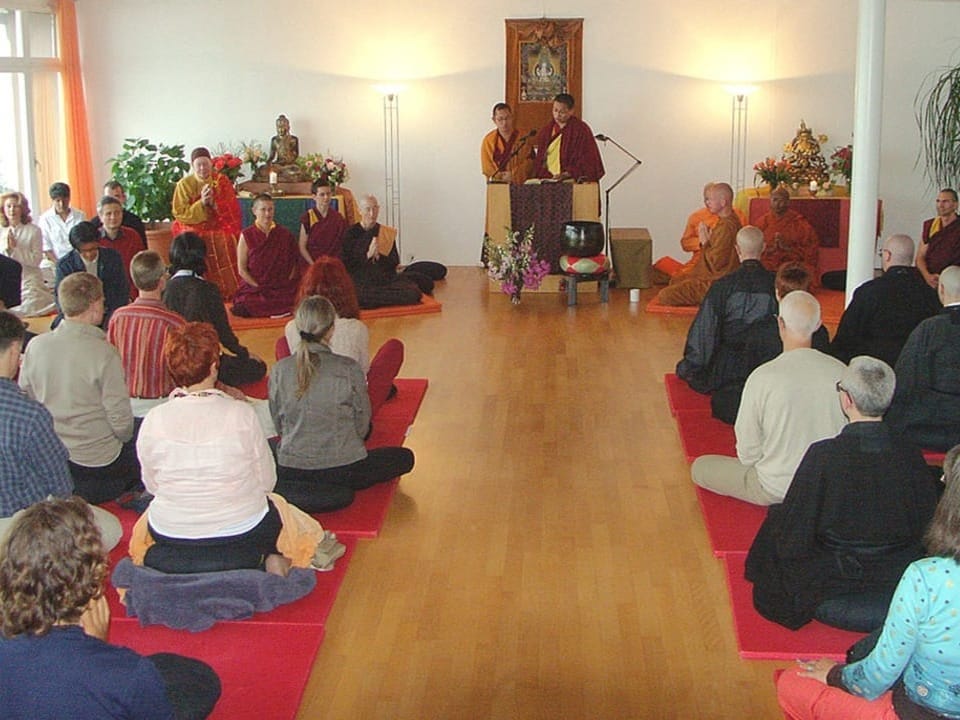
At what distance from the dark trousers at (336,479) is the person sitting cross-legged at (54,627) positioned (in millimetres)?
2432

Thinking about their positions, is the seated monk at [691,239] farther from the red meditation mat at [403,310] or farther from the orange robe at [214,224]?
the orange robe at [214,224]

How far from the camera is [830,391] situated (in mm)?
4570

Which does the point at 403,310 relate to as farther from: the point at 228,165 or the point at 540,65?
the point at 540,65

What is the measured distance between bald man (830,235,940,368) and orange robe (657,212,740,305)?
10.6 feet

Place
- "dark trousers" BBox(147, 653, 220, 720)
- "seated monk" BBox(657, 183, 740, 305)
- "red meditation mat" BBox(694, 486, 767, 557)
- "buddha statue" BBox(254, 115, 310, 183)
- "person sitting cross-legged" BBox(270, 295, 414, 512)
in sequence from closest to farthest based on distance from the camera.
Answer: "dark trousers" BBox(147, 653, 220, 720), "red meditation mat" BBox(694, 486, 767, 557), "person sitting cross-legged" BBox(270, 295, 414, 512), "seated monk" BBox(657, 183, 740, 305), "buddha statue" BBox(254, 115, 310, 183)

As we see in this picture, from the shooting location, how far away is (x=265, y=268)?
937cm

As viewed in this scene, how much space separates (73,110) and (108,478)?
7713 mm

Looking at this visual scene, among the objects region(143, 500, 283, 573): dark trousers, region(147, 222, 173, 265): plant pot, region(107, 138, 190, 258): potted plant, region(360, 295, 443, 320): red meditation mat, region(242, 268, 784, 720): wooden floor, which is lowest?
region(242, 268, 784, 720): wooden floor

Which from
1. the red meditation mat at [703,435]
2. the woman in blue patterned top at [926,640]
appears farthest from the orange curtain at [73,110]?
the woman in blue patterned top at [926,640]

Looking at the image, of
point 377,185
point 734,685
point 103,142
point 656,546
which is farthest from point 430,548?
point 103,142

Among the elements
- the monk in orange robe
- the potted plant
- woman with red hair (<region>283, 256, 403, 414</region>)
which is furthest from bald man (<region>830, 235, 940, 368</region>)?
the potted plant

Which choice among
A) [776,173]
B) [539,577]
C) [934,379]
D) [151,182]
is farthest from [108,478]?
[776,173]

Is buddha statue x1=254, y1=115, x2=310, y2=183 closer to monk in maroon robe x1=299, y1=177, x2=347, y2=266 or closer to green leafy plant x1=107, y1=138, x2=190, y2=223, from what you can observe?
green leafy plant x1=107, y1=138, x2=190, y2=223

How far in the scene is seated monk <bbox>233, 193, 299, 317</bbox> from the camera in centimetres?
935
